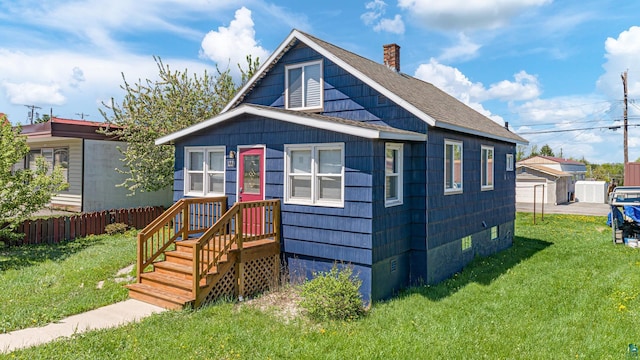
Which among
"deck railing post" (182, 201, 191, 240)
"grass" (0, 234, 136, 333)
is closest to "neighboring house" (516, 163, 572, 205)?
"deck railing post" (182, 201, 191, 240)

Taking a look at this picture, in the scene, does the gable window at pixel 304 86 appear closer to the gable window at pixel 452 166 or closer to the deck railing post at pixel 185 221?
the gable window at pixel 452 166

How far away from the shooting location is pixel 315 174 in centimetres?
842

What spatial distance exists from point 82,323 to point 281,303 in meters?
3.31

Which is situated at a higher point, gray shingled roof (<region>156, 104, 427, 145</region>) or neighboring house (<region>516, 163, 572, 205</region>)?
gray shingled roof (<region>156, 104, 427, 145</region>)

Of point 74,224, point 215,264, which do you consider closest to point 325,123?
point 215,264

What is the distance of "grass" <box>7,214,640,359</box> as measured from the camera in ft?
17.7

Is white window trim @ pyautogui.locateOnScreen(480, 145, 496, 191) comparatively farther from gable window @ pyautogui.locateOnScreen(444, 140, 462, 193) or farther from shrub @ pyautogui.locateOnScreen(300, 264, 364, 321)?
shrub @ pyautogui.locateOnScreen(300, 264, 364, 321)

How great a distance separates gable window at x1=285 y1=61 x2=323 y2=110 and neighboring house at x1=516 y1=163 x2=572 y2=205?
27.1 meters

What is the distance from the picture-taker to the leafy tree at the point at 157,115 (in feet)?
54.2

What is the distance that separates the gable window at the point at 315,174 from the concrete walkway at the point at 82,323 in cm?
348

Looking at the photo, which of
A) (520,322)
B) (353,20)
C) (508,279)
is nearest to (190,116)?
(353,20)

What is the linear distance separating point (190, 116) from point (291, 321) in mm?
13517

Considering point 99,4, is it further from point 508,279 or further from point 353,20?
point 508,279

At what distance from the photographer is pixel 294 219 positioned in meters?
8.70
